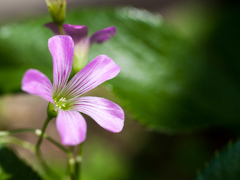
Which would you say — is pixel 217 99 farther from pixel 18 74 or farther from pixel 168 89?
pixel 18 74

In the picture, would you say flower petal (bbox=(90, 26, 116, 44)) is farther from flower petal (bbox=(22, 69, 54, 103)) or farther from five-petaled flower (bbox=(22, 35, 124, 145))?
flower petal (bbox=(22, 69, 54, 103))

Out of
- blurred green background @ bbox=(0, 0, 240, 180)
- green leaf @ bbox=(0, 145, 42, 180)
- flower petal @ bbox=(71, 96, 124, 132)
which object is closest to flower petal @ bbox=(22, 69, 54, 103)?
flower petal @ bbox=(71, 96, 124, 132)

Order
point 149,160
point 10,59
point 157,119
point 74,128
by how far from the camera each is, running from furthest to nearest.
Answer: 1. point 149,160
2. point 10,59
3. point 157,119
4. point 74,128

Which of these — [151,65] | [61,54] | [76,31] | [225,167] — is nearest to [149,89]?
[151,65]

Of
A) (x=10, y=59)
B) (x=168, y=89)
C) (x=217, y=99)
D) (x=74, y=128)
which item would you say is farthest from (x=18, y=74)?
(x=217, y=99)

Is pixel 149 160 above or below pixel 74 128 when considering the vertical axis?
below

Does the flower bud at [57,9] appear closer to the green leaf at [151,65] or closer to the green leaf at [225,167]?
the green leaf at [151,65]

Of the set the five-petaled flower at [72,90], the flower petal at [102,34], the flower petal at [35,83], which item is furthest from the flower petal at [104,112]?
the flower petal at [102,34]
